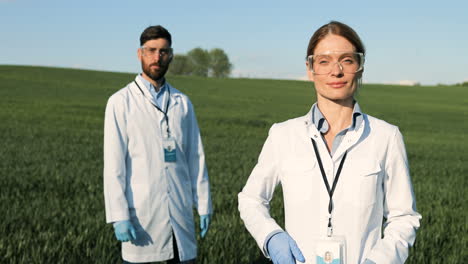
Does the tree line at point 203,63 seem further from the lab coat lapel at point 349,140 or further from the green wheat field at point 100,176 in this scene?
the lab coat lapel at point 349,140

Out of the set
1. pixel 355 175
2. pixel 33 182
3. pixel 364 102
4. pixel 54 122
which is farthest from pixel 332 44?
Result: pixel 364 102

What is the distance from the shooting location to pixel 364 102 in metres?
53.6

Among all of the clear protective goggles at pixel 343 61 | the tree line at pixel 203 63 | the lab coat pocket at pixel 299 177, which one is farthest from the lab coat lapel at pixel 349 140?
the tree line at pixel 203 63

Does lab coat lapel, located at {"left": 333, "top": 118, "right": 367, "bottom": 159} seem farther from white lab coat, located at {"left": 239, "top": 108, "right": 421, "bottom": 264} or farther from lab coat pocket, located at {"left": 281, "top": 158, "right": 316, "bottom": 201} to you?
lab coat pocket, located at {"left": 281, "top": 158, "right": 316, "bottom": 201}

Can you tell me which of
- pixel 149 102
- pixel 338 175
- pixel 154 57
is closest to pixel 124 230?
pixel 149 102

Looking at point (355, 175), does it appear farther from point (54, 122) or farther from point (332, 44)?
point (54, 122)

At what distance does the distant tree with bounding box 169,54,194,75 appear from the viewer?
4560 inches

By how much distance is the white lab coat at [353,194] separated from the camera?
2.34 meters

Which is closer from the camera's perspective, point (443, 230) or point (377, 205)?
point (377, 205)

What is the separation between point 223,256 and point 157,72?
2.38 m

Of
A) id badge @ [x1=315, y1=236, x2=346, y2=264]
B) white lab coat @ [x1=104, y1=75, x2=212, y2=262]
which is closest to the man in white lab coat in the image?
white lab coat @ [x1=104, y1=75, x2=212, y2=262]

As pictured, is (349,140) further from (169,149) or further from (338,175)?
(169,149)

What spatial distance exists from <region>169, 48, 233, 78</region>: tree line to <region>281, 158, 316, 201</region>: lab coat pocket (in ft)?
373

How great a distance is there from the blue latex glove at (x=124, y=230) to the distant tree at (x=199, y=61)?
115114 mm
